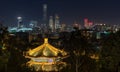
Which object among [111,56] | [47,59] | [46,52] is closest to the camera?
[47,59]

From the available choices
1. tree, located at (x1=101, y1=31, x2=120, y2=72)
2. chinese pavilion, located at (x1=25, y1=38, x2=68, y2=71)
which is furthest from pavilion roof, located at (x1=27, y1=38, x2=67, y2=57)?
tree, located at (x1=101, y1=31, x2=120, y2=72)

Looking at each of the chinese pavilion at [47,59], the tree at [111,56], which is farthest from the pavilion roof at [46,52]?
the tree at [111,56]

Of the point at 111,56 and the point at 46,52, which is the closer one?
the point at 46,52

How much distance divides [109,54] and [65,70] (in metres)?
3.72

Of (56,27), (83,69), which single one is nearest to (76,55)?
(83,69)

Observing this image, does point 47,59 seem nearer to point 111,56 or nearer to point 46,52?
point 46,52

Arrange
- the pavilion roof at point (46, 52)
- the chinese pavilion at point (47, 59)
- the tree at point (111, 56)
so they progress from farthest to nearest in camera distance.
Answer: the tree at point (111, 56)
the pavilion roof at point (46, 52)
the chinese pavilion at point (47, 59)

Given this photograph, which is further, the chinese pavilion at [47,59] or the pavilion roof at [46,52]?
the pavilion roof at [46,52]

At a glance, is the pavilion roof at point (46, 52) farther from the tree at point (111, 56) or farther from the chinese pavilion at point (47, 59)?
the tree at point (111, 56)

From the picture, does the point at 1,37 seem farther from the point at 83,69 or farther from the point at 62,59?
the point at 83,69

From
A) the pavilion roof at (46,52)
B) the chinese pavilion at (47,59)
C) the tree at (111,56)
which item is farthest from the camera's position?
the tree at (111,56)

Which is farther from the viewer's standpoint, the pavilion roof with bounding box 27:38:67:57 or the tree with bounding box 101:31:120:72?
the tree with bounding box 101:31:120:72

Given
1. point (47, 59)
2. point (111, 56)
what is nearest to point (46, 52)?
point (47, 59)

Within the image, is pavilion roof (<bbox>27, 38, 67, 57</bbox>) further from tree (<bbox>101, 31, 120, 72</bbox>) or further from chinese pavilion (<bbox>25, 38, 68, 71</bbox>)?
tree (<bbox>101, 31, 120, 72</bbox>)
